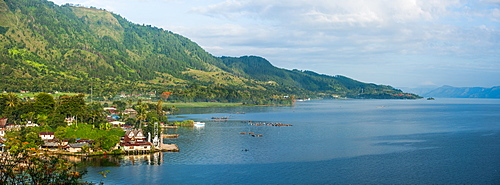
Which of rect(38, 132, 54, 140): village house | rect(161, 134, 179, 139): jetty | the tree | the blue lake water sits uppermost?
the tree

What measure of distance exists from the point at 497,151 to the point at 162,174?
64.2 metres

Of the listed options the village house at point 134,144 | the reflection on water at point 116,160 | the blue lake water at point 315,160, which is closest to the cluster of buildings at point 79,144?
the village house at point 134,144

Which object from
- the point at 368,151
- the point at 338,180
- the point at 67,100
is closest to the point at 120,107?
the point at 67,100

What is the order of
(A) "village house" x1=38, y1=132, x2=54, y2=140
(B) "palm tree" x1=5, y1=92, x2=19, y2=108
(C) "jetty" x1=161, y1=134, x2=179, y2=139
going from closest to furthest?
(A) "village house" x1=38, y1=132, x2=54, y2=140, (B) "palm tree" x1=5, y1=92, x2=19, y2=108, (C) "jetty" x1=161, y1=134, x2=179, y2=139

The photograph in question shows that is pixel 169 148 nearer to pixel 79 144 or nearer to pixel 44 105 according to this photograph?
pixel 79 144

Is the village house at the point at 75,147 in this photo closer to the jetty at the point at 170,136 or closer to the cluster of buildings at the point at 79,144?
the cluster of buildings at the point at 79,144

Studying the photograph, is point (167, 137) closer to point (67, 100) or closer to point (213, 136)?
point (213, 136)

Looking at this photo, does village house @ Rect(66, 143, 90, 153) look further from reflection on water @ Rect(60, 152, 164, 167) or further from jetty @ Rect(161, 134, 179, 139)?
jetty @ Rect(161, 134, 179, 139)

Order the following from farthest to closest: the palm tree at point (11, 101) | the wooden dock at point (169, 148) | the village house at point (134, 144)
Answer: the palm tree at point (11, 101)
the wooden dock at point (169, 148)
the village house at point (134, 144)

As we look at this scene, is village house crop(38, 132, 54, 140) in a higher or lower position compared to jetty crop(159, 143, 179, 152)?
higher

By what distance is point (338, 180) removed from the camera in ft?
209

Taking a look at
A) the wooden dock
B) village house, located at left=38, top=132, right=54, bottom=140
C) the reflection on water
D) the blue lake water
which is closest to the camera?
the blue lake water

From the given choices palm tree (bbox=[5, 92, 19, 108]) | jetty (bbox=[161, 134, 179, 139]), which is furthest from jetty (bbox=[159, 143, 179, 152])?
palm tree (bbox=[5, 92, 19, 108])

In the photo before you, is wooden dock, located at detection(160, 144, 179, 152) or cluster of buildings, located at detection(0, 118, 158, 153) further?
wooden dock, located at detection(160, 144, 179, 152)
